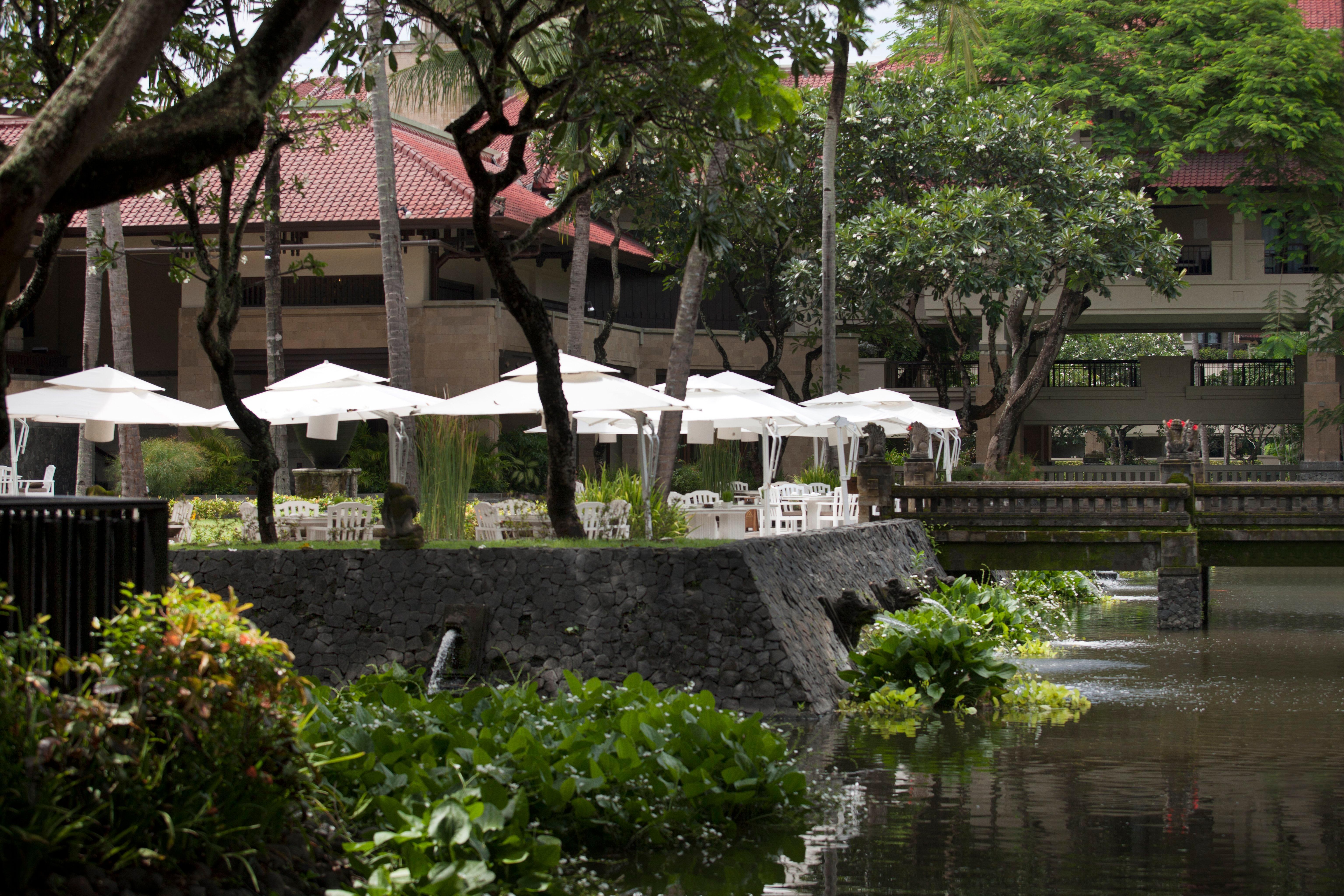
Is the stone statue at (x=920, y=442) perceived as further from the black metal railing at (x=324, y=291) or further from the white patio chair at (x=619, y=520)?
the black metal railing at (x=324, y=291)

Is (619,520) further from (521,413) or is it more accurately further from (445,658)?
(445,658)

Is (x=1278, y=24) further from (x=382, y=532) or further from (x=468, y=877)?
(x=468, y=877)

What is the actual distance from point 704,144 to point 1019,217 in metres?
16.7

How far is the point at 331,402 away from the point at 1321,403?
27797mm

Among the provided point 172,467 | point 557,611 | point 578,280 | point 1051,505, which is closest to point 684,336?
point 578,280

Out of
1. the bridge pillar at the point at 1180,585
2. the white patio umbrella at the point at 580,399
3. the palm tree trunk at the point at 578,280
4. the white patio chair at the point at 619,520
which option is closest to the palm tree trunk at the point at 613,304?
the palm tree trunk at the point at 578,280

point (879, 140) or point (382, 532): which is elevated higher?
point (879, 140)

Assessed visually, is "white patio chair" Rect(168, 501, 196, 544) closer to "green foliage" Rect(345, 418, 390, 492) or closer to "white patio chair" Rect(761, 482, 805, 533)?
"green foliage" Rect(345, 418, 390, 492)

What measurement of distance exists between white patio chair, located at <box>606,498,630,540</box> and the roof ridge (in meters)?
13.4

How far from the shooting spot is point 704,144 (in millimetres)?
11602

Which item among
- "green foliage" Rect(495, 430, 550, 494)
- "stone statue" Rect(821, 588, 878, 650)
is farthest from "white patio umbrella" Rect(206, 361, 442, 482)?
"green foliage" Rect(495, 430, 550, 494)

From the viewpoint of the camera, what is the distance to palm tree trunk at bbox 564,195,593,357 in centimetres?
2286

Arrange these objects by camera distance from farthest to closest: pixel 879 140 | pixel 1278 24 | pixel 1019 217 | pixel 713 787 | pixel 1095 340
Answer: pixel 1095 340 → pixel 1278 24 → pixel 879 140 → pixel 1019 217 → pixel 713 787

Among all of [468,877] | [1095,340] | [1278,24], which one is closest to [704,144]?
[468,877]
